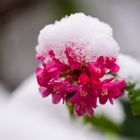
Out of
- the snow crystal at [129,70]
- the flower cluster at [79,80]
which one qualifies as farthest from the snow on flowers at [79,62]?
the snow crystal at [129,70]

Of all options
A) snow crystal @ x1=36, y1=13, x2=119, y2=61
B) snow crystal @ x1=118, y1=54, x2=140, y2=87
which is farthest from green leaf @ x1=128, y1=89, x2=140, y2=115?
snow crystal @ x1=36, y1=13, x2=119, y2=61

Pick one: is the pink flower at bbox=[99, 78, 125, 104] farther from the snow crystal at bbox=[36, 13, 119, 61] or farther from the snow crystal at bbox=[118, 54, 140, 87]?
the snow crystal at bbox=[118, 54, 140, 87]

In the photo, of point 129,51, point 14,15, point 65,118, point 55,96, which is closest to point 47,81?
point 55,96

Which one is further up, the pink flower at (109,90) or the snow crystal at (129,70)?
the snow crystal at (129,70)

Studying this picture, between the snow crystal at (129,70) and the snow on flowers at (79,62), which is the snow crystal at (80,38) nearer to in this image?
the snow on flowers at (79,62)

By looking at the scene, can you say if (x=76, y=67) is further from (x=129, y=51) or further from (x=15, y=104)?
(x=129, y=51)

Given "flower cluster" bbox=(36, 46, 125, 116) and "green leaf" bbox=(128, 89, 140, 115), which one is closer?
"flower cluster" bbox=(36, 46, 125, 116)
